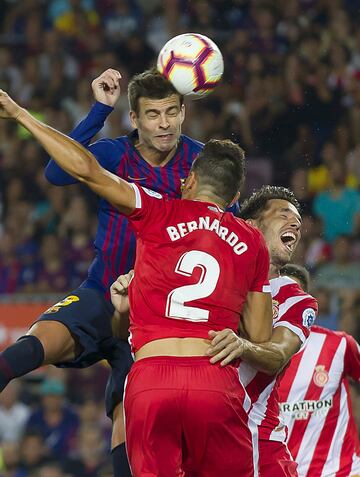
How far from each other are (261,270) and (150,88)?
1.24 m

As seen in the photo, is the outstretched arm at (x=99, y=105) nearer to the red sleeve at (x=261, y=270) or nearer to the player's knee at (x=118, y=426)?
the red sleeve at (x=261, y=270)

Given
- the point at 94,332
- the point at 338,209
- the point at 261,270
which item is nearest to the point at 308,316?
the point at 261,270

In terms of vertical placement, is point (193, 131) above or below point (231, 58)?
below

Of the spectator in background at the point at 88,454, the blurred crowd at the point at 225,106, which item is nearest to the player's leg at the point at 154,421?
the spectator in background at the point at 88,454

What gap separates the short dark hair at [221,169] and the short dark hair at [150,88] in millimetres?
769

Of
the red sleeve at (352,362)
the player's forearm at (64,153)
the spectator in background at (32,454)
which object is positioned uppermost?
the player's forearm at (64,153)

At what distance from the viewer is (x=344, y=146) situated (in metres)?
11.2

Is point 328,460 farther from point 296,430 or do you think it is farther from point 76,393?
point 76,393

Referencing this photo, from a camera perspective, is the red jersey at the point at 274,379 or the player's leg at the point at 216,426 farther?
the red jersey at the point at 274,379

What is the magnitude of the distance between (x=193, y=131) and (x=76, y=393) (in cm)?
304

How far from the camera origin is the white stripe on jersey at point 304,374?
5918 mm

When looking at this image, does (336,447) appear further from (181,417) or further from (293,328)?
(181,417)

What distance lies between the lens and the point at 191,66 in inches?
218

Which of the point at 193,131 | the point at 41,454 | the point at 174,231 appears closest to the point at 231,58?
the point at 193,131
